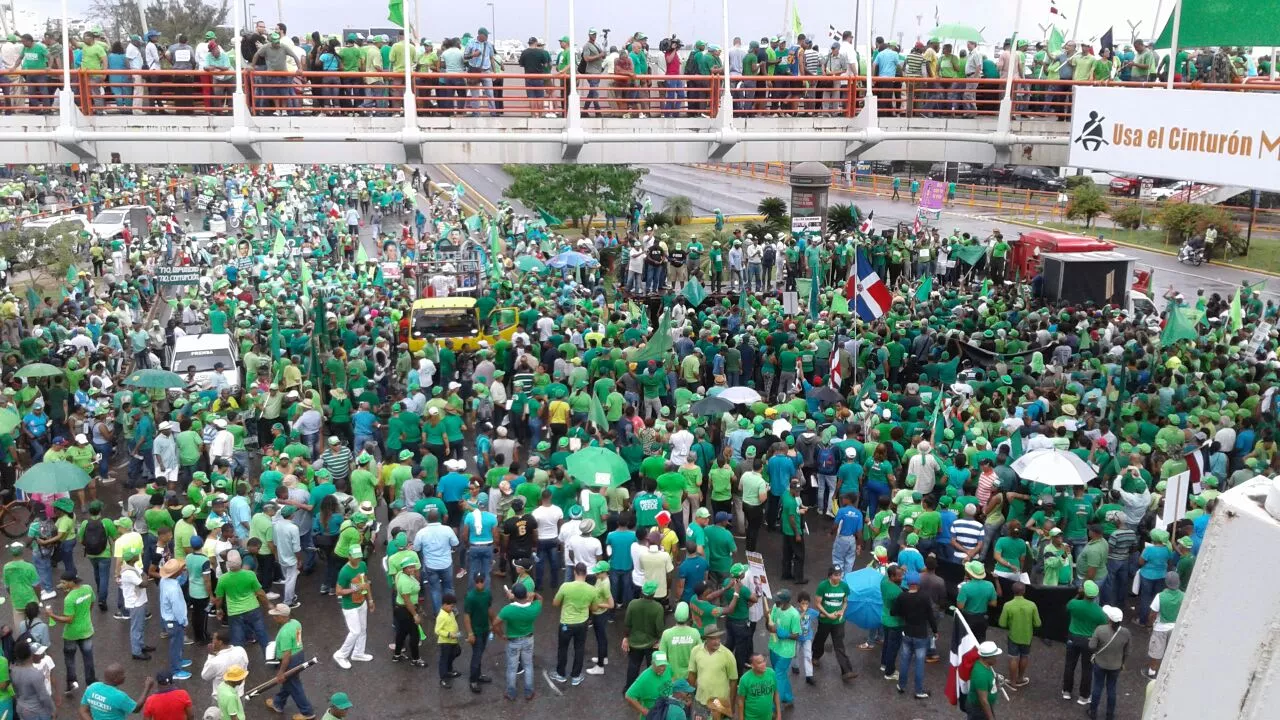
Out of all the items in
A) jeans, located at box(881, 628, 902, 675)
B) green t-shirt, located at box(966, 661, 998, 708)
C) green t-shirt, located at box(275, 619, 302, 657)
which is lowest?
jeans, located at box(881, 628, 902, 675)

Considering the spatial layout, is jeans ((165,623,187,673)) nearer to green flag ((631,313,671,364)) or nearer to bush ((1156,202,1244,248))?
green flag ((631,313,671,364))

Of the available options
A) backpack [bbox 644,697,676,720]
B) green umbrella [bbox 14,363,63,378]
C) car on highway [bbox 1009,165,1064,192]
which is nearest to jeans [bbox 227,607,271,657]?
backpack [bbox 644,697,676,720]

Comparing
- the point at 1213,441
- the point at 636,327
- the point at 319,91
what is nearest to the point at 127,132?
the point at 319,91

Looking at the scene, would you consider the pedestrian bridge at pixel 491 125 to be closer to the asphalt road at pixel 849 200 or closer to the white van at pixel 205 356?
the white van at pixel 205 356

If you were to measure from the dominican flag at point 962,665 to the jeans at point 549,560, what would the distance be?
496 cm

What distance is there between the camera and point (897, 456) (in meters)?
15.5

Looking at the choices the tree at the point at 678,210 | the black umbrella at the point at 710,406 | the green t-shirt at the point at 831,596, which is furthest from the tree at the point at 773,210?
the green t-shirt at the point at 831,596

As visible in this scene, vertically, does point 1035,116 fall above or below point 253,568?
above

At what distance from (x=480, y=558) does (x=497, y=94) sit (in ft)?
49.2

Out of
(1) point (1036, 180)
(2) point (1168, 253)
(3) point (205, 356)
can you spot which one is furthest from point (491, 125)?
(1) point (1036, 180)

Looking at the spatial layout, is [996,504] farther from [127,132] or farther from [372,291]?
[372,291]

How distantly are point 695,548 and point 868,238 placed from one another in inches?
884

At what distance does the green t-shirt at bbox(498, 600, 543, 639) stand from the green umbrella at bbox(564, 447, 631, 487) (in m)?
2.32

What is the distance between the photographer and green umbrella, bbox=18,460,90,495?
547 inches
